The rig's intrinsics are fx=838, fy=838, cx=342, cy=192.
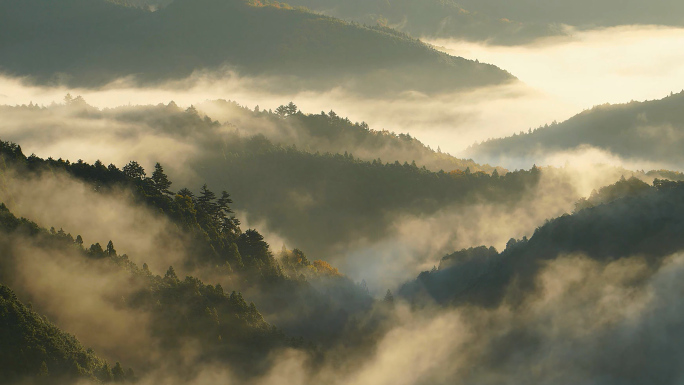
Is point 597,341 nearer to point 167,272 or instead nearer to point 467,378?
point 467,378

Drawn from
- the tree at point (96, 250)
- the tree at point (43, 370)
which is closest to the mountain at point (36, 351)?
the tree at point (43, 370)

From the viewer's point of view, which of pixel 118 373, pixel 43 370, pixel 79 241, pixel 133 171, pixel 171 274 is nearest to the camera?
pixel 43 370

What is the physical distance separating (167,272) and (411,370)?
74756 mm

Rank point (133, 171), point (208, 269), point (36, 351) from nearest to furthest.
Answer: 1. point (36, 351)
2. point (208, 269)
3. point (133, 171)

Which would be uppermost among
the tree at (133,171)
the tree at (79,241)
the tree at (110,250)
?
the tree at (133,171)

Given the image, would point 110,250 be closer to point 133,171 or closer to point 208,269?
point 208,269

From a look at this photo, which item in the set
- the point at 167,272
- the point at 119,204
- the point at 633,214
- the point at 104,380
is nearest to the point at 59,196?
the point at 119,204

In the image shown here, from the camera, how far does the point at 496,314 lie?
198 metres

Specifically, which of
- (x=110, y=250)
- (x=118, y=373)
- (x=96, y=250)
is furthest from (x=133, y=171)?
(x=118, y=373)

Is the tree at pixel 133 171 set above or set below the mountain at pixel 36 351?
above

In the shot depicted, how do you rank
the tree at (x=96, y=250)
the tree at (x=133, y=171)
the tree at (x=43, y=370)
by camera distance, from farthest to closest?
the tree at (x=133, y=171) < the tree at (x=96, y=250) < the tree at (x=43, y=370)

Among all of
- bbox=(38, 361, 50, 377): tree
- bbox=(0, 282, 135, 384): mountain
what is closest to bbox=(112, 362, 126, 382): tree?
bbox=(0, 282, 135, 384): mountain

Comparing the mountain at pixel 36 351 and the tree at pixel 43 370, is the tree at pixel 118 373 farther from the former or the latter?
the tree at pixel 43 370

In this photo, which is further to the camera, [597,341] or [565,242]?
[565,242]
